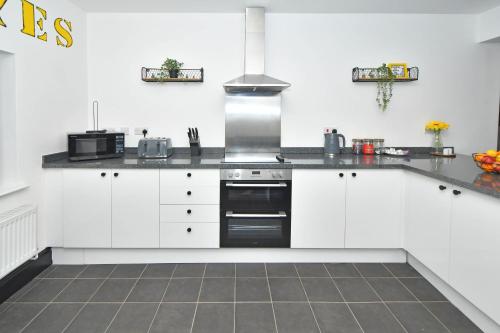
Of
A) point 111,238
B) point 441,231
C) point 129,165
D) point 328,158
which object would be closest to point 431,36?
point 328,158

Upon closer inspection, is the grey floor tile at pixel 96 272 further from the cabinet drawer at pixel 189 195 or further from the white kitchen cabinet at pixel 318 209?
the white kitchen cabinet at pixel 318 209

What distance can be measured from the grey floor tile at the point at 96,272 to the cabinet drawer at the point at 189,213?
60cm

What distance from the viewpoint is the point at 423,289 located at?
2645 millimetres

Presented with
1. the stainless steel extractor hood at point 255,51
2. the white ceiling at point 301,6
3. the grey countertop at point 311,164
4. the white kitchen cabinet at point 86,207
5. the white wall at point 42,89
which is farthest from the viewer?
the stainless steel extractor hood at point 255,51

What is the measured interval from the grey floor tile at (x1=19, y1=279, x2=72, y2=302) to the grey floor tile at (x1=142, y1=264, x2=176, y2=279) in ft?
1.93

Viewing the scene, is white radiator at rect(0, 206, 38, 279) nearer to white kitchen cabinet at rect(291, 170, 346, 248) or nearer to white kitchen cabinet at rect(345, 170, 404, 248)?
white kitchen cabinet at rect(291, 170, 346, 248)

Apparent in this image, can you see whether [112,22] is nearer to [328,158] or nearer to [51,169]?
[51,169]

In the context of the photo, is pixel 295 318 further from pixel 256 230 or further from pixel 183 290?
pixel 256 230

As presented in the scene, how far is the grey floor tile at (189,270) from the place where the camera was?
2.90m

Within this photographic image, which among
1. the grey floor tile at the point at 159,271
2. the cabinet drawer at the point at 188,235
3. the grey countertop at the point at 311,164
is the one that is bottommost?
the grey floor tile at the point at 159,271

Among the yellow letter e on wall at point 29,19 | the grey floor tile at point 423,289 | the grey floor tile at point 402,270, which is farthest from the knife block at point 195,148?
the grey floor tile at point 423,289

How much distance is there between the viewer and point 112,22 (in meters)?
3.65

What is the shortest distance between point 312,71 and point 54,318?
3.10m

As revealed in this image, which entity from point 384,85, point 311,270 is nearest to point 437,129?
point 384,85
